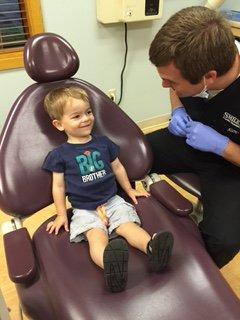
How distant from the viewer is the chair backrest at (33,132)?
1.10 meters

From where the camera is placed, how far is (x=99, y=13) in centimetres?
200

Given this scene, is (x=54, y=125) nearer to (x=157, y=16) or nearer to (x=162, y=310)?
(x=162, y=310)

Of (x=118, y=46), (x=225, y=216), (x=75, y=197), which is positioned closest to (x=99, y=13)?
(x=118, y=46)

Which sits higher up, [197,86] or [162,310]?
[197,86]

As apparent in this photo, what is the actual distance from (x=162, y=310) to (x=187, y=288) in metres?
0.10

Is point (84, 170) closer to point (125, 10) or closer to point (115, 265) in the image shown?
point (115, 265)

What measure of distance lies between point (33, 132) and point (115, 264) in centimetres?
54

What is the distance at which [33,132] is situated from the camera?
1.16 m

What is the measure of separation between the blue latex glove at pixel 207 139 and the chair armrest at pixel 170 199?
19 centimetres

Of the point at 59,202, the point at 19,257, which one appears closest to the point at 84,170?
the point at 59,202

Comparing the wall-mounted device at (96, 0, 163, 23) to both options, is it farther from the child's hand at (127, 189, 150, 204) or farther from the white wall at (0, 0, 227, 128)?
the child's hand at (127, 189, 150, 204)

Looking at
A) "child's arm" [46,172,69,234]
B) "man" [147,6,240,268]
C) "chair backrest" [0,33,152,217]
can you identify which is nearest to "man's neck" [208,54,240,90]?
"man" [147,6,240,268]

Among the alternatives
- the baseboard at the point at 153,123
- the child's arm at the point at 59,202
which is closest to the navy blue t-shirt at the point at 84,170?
the child's arm at the point at 59,202

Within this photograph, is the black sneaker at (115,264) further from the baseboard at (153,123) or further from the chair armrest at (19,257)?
the baseboard at (153,123)
